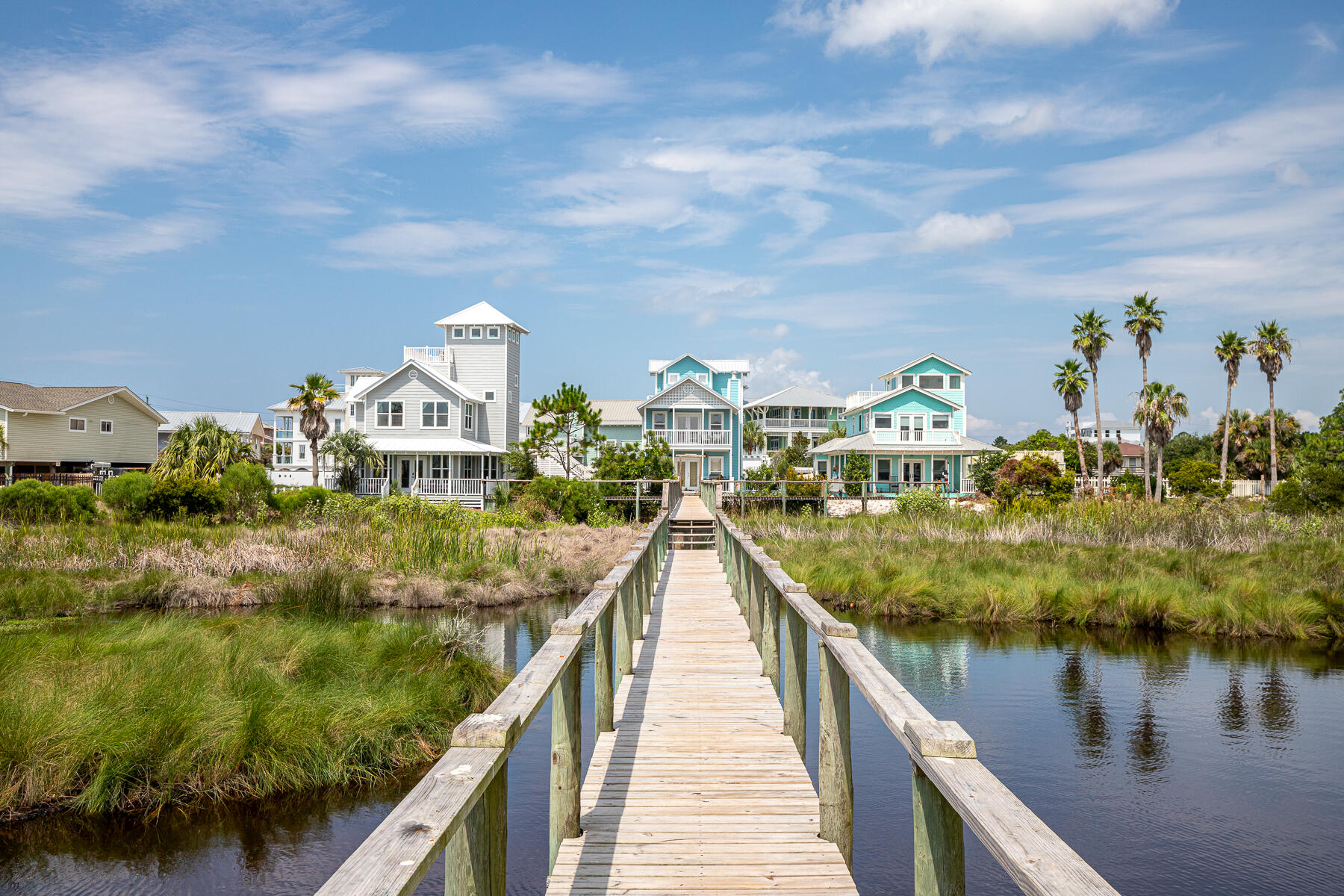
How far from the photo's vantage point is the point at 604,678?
6754 mm

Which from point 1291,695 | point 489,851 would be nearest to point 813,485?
point 1291,695

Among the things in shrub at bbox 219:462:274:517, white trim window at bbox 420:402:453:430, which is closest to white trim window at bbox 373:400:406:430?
white trim window at bbox 420:402:453:430

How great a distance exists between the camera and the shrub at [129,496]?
88.4 ft

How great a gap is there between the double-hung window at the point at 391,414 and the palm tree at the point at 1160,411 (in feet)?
124

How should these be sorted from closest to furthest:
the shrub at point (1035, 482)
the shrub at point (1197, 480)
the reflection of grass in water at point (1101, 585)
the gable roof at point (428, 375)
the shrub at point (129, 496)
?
the reflection of grass in water at point (1101, 585)
the shrub at point (129, 496)
the shrub at point (1035, 482)
the gable roof at point (428, 375)
the shrub at point (1197, 480)

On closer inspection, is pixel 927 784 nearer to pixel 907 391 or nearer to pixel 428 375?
pixel 428 375

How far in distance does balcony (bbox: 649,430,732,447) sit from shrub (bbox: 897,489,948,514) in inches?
648

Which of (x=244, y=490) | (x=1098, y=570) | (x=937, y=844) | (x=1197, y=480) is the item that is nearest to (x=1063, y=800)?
(x=937, y=844)

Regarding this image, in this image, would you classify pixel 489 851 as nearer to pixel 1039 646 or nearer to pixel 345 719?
pixel 345 719

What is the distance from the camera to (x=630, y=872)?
462 cm

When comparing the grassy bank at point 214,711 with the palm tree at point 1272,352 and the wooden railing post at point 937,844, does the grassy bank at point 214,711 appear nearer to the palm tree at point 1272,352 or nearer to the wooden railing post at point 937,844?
the wooden railing post at point 937,844

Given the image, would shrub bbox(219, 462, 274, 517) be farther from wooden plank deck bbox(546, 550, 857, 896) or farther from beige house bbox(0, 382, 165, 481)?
wooden plank deck bbox(546, 550, 857, 896)

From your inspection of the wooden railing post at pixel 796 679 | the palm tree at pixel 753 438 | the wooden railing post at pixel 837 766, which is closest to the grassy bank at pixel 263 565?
the wooden railing post at pixel 796 679

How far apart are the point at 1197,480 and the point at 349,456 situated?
40874mm
